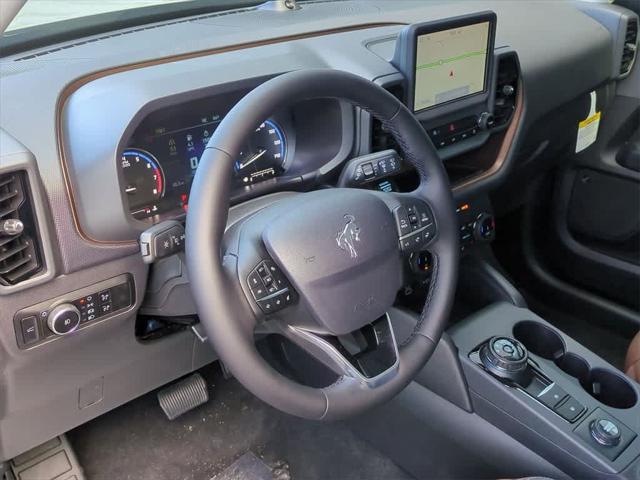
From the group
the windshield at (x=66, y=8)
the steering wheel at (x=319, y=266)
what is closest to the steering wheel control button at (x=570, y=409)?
the steering wheel at (x=319, y=266)

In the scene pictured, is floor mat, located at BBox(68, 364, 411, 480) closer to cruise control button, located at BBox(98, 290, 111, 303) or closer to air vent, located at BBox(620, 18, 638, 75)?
cruise control button, located at BBox(98, 290, 111, 303)

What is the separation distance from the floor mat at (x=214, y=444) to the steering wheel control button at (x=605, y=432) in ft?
1.68

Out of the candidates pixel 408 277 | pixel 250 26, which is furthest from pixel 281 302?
pixel 250 26

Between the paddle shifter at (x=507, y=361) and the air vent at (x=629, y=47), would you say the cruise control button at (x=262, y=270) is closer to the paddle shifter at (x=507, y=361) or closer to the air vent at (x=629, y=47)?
the paddle shifter at (x=507, y=361)

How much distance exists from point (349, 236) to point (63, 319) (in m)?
0.49

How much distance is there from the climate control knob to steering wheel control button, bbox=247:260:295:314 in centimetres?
35

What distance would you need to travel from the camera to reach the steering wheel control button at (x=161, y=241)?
100 cm

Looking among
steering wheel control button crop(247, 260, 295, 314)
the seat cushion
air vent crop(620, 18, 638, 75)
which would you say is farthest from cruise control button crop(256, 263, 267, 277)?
air vent crop(620, 18, 638, 75)

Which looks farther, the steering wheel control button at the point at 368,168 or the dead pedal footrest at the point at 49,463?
the dead pedal footrest at the point at 49,463

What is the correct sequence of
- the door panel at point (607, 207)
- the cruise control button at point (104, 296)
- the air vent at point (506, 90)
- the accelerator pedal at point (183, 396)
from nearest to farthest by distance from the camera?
the cruise control button at point (104, 296) → the air vent at point (506, 90) → the accelerator pedal at point (183, 396) → the door panel at point (607, 207)

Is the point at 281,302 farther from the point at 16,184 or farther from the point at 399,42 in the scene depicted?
the point at 399,42

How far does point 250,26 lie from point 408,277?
65 centimetres

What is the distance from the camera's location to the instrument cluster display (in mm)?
1157

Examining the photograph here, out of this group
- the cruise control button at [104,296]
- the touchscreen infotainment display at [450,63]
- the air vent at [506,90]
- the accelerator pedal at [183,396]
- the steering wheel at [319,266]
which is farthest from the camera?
the accelerator pedal at [183,396]
